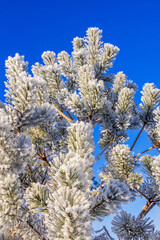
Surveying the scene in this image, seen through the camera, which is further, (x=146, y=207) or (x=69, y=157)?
(x=146, y=207)

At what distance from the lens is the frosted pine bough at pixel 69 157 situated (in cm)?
115

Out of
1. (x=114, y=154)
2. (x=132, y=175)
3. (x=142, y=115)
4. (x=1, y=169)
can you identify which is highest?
(x=142, y=115)

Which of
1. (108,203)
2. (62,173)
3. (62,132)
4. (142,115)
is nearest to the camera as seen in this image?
(62,173)

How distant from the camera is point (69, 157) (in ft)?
4.53

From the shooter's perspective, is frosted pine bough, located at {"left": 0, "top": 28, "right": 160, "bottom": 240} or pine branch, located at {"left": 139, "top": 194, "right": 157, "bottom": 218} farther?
pine branch, located at {"left": 139, "top": 194, "right": 157, "bottom": 218}

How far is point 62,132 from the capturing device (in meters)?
4.10

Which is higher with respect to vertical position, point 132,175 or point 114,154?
point 114,154

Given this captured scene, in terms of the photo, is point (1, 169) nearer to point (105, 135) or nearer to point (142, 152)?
point (105, 135)

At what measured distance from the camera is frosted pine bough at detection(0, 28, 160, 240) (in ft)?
3.78

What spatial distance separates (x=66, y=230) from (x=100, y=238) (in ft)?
10.5

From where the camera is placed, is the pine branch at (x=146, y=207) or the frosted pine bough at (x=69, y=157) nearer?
the frosted pine bough at (x=69, y=157)

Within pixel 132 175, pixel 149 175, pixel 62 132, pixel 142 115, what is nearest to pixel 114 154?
pixel 132 175

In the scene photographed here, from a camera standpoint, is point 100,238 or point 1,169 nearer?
point 1,169

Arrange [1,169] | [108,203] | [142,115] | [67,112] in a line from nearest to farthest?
[108,203], [1,169], [142,115], [67,112]
